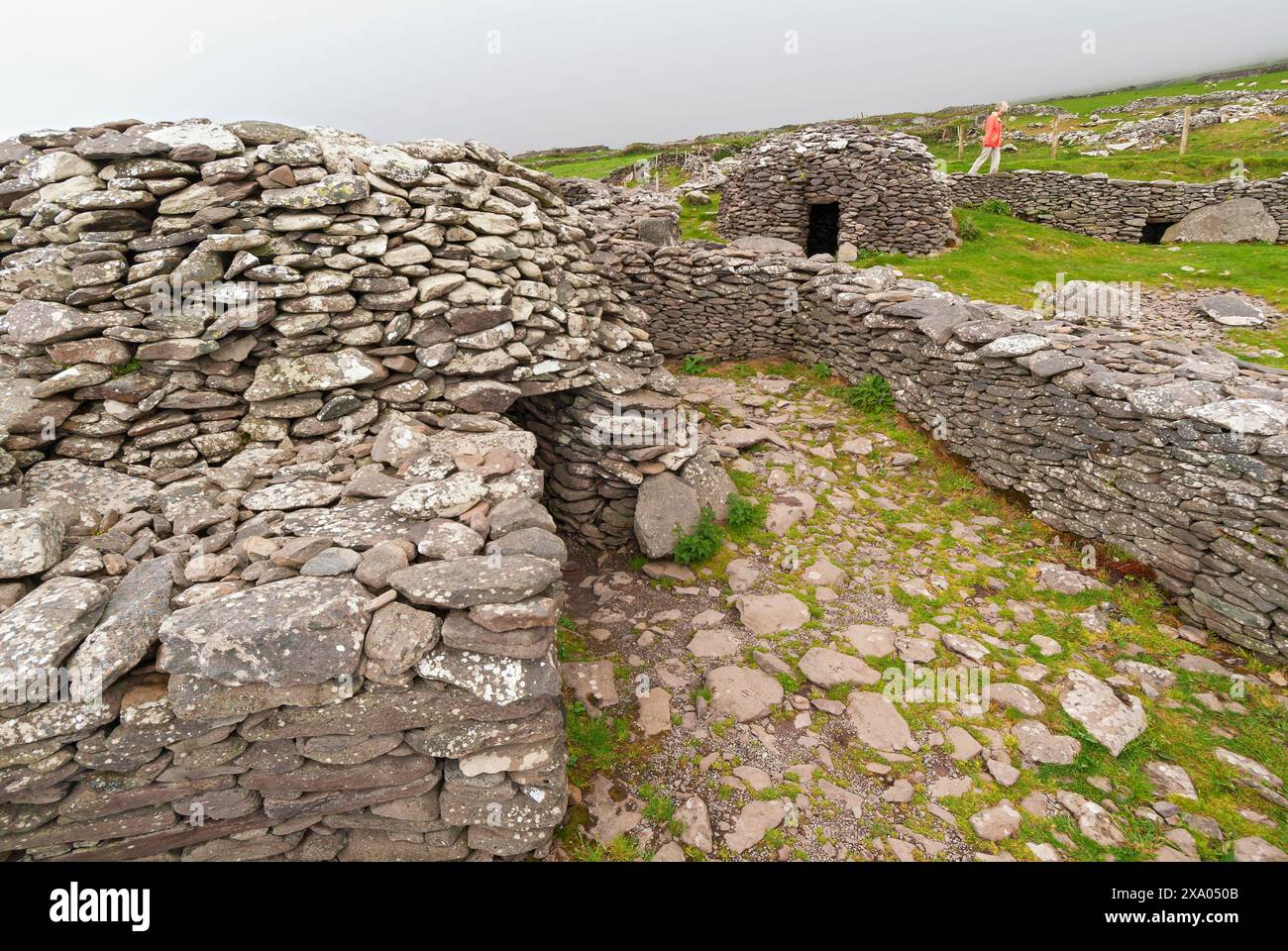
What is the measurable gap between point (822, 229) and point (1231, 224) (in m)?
13.3

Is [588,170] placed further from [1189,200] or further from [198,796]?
[198,796]

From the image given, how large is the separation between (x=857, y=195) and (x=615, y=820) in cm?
1940

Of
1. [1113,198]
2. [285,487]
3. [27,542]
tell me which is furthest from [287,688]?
[1113,198]

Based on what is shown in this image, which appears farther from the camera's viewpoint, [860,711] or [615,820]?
[860,711]

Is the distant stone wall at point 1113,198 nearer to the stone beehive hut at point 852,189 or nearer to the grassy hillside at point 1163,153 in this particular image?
the grassy hillside at point 1163,153

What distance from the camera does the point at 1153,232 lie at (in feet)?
72.2

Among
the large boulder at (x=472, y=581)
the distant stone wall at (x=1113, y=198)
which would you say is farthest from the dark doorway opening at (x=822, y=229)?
the large boulder at (x=472, y=581)

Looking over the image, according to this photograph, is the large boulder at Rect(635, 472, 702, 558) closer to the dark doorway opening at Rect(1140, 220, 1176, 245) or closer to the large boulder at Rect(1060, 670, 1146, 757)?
the large boulder at Rect(1060, 670, 1146, 757)

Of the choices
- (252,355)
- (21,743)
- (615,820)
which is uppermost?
(252,355)

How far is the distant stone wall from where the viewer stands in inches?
789

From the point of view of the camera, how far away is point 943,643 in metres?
6.77

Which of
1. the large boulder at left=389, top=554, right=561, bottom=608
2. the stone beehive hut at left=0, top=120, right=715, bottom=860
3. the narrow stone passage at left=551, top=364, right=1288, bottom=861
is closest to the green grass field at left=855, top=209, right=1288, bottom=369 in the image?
the narrow stone passage at left=551, top=364, right=1288, bottom=861

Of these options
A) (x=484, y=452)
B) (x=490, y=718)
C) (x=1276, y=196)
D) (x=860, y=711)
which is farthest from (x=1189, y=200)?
(x=490, y=718)

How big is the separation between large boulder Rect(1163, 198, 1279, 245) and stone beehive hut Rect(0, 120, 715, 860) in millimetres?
23198
